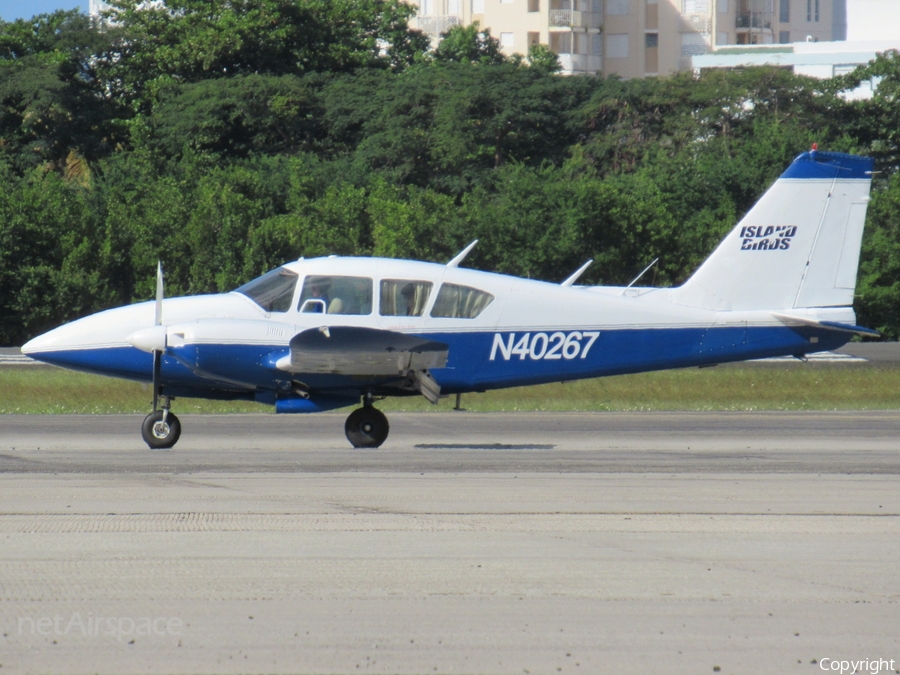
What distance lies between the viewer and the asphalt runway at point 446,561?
542cm

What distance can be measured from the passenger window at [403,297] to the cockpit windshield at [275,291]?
3.28ft

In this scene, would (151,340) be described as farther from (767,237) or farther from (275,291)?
(767,237)

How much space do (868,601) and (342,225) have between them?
3013 centimetres

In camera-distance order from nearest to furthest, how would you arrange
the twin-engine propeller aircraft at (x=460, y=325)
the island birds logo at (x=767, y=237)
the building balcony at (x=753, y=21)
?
the twin-engine propeller aircraft at (x=460, y=325) → the island birds logo at (x=767, y=237) → the building balcony at (x=753, y=21)

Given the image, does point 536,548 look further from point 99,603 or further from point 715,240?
point 715,240

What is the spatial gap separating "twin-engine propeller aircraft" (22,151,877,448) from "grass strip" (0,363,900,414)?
5.71 metres

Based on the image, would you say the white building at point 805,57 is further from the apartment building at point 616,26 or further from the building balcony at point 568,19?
the building balcony at point 568,19

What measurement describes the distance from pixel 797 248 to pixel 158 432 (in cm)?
755

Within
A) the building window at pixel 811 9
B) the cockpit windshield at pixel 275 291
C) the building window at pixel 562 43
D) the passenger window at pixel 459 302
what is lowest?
the passenger window at pixel 459 302

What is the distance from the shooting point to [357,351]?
489 inches

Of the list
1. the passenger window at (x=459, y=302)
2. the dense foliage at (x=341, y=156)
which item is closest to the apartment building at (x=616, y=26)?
the dense foliage at (x=341, y=156)

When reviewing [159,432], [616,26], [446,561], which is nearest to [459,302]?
[159,432]

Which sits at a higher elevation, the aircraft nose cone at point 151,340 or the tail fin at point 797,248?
the tail fin at point 797,248

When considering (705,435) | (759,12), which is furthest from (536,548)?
(759,12)
